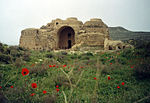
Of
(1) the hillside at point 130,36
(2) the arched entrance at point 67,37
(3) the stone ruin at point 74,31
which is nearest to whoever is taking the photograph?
(3) the stone ruin at point 74,31

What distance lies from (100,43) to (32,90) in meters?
12.5

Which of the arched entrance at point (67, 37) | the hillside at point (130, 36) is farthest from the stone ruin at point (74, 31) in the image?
the hillside at point (130, 36)

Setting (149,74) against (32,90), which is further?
(149,74)

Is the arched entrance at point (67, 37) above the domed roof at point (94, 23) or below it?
below

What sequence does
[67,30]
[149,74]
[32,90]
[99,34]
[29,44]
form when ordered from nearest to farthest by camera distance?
1. [32,90]
2. [149,74]
3. [99,34]
4. [29,44]
5. [67,30]

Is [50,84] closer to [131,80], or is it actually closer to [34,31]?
[131,80]

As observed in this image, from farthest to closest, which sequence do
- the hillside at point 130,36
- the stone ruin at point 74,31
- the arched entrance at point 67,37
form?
the hillside at point 130,36, the arched entrance at point 67,37, the stone ruin at point 74,31

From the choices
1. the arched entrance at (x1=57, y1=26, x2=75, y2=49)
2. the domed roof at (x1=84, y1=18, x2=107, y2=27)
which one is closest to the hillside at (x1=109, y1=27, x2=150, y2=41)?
the domed roof at (x1=84, y1=18, x2=107, y2=27)

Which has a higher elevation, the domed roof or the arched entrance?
the domed roof

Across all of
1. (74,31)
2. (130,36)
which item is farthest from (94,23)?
(130,36)

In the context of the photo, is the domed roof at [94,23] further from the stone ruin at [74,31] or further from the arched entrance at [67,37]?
the arched entrance at [67,37]

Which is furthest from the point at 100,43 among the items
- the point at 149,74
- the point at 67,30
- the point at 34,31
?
the point at 149,74

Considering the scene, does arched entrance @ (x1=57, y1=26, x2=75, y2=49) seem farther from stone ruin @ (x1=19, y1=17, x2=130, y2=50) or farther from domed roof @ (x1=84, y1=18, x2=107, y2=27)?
domed roof @ (x1=84, y1=18, x2=107, y2=27)

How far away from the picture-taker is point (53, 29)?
15688 millimetres
